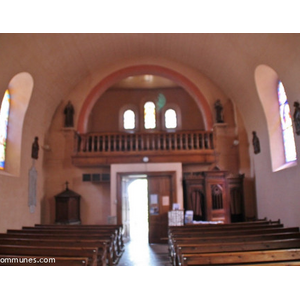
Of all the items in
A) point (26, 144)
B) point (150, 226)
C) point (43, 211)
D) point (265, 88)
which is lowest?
point (150, 226)

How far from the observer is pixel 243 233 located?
640 centimetres

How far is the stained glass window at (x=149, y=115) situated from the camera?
50.2 ft

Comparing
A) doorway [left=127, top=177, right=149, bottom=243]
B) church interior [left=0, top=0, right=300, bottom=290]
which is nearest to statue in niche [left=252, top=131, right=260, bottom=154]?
church interior [left=0, top=0, right=300, bottom=290]

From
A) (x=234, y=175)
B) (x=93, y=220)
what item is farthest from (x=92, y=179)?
(x=234, y=175)

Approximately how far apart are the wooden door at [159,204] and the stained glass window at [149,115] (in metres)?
4.68

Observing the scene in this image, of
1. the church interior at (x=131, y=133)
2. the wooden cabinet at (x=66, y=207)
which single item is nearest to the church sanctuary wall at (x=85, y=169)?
the church interior at (x=131, y=133)

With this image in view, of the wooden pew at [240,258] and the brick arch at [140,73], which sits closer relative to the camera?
the wooden pew at [240,258]

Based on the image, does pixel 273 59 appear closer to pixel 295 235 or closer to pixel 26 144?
pixel 295 235

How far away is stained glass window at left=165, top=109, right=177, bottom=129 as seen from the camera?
50.8 ft

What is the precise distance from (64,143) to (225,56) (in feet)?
22.1

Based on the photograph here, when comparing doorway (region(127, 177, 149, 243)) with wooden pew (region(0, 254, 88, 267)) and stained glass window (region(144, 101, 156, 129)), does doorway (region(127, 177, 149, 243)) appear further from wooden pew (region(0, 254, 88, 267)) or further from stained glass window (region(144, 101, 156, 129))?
wooden pew (region(0, 254, 88, 267))

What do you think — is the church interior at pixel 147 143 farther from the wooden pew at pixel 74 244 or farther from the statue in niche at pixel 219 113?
the wooden pew at pixel 74 244

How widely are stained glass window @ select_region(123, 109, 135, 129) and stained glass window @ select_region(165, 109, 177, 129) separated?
1.82 meters

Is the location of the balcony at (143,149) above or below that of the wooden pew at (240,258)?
above
